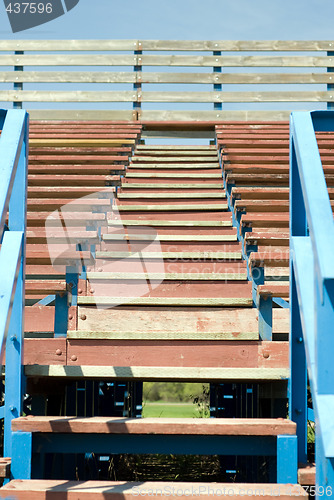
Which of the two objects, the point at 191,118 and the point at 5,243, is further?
the point at 191,118

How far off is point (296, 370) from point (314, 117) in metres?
0.87

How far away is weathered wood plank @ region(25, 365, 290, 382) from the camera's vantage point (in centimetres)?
241

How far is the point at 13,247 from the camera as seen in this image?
2172mm

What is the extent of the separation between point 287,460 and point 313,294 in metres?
0.59

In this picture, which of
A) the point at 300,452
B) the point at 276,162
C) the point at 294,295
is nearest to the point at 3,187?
the point at 294,295

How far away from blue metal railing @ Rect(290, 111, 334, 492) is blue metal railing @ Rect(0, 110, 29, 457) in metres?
0.85

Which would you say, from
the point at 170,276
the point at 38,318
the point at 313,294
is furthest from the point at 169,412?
the point at 313,294

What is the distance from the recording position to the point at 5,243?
7.25 ft

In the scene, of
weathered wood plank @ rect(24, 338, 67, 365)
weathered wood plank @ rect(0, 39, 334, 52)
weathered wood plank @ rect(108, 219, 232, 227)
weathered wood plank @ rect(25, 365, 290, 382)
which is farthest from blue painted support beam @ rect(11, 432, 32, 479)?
weathered wood plank @ rect(0, 39, 334, 52)

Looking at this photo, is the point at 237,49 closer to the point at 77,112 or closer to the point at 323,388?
the point at 77,112

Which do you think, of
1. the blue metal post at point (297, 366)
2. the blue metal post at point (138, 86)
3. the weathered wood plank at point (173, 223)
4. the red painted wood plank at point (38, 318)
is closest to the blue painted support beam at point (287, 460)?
the blue metal post at point (297, 366)

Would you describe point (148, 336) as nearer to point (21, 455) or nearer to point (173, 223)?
point (21, 455)

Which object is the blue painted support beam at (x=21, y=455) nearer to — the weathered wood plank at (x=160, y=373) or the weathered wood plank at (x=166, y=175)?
the weathered wood plank at (x=160, y=373)

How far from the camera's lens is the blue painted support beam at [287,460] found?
203cm
